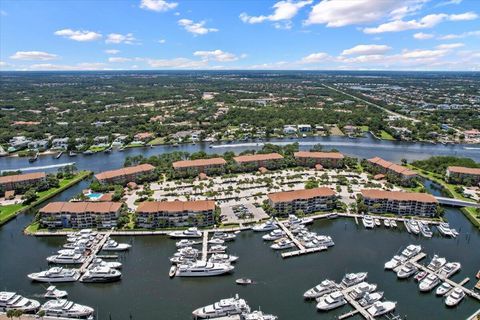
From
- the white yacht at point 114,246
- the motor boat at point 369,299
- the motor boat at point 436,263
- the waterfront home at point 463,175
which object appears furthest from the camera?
the waterfront home at point 463,175

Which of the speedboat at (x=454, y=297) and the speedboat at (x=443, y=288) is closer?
the speedboat at (x=454, y=297)

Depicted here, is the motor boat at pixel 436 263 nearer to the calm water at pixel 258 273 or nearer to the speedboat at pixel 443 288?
the calm water at pixel 258 273

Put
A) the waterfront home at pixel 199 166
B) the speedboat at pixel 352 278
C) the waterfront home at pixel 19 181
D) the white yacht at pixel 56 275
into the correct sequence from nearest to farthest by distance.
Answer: the speedboat at pixel 352 278 < the white yacht at pixel 56 275 < the waterfront home at pixel 19 181 < the waterfront home at pixel 199 166

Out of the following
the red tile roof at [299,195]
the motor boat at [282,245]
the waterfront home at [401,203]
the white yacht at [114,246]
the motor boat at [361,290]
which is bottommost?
the motor boat at [361,290]

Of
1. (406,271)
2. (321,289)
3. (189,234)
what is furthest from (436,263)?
(189,234)

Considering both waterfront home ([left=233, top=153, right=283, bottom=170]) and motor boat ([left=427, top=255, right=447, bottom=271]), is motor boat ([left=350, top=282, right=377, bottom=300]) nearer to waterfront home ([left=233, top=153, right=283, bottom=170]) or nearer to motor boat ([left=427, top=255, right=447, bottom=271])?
motor boat ([left=427, top=255, right=447, bottom=271])

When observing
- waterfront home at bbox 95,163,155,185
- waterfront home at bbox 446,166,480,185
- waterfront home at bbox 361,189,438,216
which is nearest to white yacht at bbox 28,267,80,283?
waterfront home at bbox 95,163,155,185

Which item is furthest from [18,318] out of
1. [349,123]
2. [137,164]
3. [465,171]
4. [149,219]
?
[349,123]

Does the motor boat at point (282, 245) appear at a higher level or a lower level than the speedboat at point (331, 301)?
higher

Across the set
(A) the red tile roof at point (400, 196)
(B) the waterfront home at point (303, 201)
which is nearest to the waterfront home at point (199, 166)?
(B) the waterfront home at point (303, 201)
